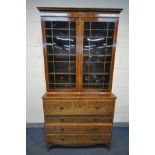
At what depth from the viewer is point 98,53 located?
232 centimetres

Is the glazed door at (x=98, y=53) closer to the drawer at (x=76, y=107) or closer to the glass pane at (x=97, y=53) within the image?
the glass pane at (x=97, y=53)

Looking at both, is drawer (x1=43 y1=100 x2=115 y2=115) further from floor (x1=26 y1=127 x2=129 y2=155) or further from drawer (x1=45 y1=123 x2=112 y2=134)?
floor (x1=26 y1=127 x2=129 y2=155)

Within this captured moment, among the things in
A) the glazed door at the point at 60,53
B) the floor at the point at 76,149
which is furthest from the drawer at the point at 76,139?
the glazed door at the point at 60,53

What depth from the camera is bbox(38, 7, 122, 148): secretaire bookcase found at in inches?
83.5

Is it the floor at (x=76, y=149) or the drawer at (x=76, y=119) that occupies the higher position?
the drawer at (x=76, y=119)

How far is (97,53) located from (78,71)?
42 cm

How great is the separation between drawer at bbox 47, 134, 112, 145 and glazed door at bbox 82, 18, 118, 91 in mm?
723

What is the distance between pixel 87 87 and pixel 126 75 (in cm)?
102

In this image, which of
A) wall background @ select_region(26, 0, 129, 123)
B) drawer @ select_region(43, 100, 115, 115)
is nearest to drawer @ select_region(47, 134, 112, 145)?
drawer @ select_region(43, 100, 115, 115)

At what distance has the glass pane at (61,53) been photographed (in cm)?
217

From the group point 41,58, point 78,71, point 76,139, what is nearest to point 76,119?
point 76,139

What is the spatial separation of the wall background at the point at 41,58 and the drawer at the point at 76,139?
846mm

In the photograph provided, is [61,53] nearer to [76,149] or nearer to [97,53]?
[97,53]
